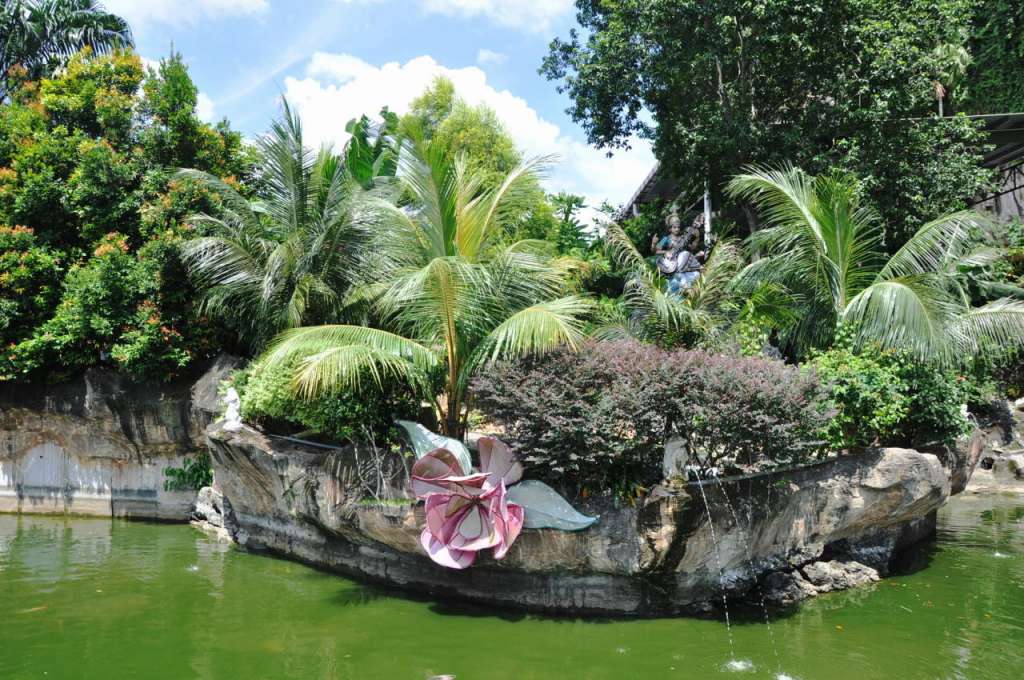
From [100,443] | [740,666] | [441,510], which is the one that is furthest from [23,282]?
[740,666]

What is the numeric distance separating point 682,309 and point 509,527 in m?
3.90

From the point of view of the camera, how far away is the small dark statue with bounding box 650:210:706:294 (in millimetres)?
14672

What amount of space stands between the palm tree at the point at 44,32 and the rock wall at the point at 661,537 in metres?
15.9

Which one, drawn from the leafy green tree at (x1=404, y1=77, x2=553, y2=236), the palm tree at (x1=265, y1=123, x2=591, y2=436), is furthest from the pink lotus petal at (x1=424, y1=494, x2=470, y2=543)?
the leafy green tree at (x1=404, y1=77, x2=553, y2=236)

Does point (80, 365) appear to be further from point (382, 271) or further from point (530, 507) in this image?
point (530, 507)

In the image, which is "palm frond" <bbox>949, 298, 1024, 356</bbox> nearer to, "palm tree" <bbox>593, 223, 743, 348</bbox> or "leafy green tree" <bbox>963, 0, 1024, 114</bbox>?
"palm tree" <bbox>593, 223, 743, 348</bbox>

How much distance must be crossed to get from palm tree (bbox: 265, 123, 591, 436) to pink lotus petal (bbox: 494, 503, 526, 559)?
1627 mm

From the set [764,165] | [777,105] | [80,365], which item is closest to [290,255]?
[80,365]

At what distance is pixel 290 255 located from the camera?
10.9m

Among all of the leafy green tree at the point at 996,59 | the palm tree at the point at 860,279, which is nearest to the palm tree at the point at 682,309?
the palm tree at the point at 860,279

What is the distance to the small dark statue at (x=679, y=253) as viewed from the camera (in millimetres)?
14672

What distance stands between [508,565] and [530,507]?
2.40 ft

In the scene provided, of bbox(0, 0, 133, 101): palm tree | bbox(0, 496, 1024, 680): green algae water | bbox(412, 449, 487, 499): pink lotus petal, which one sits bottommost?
bbox(0, 496, 1024, 680): green algae water

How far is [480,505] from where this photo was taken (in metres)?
7.82
